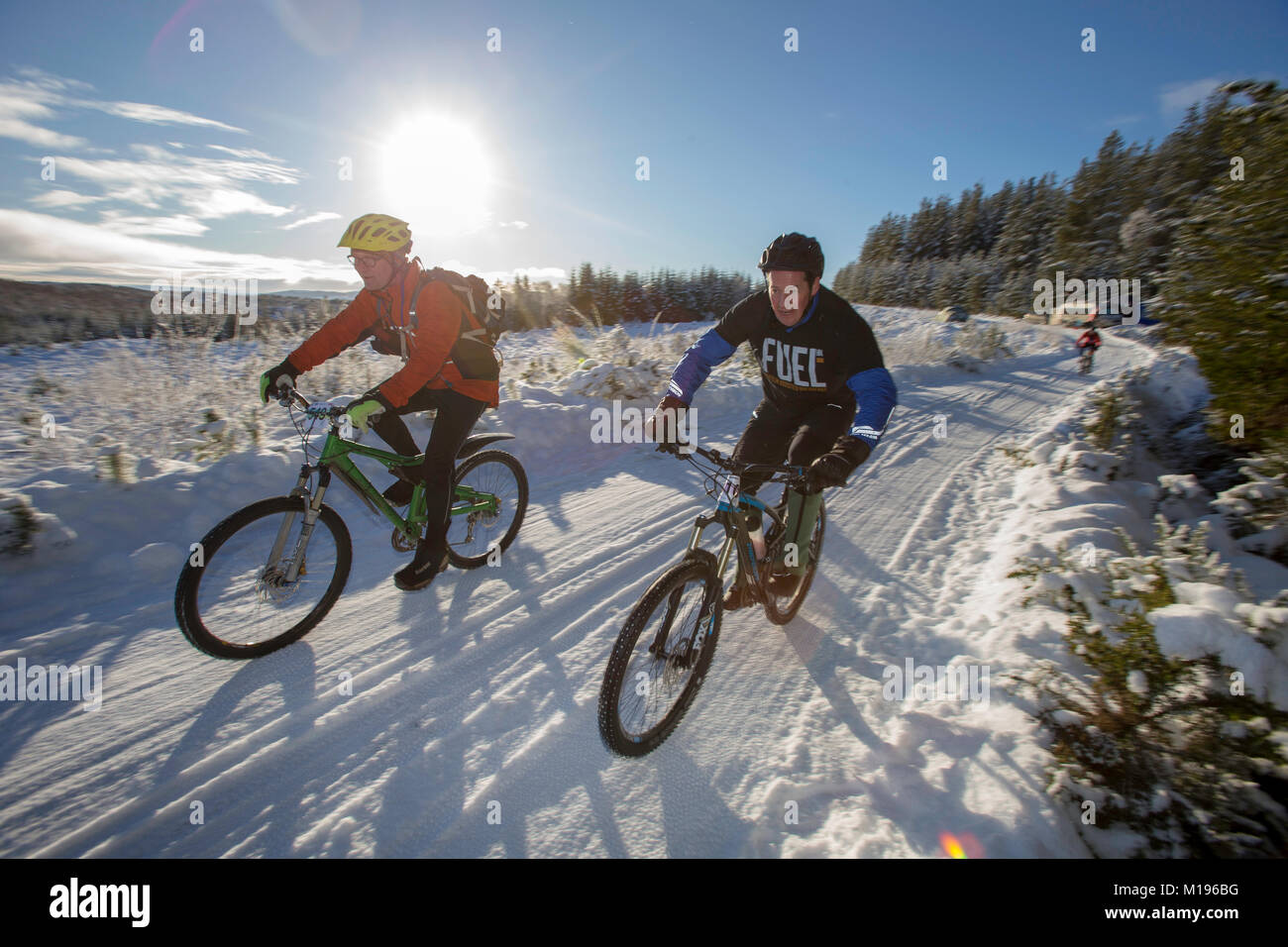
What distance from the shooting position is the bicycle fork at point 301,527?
123 inches

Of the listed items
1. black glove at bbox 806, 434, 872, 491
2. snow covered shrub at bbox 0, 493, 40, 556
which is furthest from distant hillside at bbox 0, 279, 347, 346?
black glove at bbox 806, 434, 872, 491

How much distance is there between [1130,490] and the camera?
509 centimetres

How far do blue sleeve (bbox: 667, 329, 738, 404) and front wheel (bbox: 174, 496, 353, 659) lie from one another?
7.35ft

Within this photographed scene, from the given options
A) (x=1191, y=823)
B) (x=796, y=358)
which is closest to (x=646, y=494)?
(x=796, y=358)

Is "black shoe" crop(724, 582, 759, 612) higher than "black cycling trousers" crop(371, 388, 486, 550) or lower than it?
lower

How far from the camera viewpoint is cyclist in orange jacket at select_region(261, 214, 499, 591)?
133 inches

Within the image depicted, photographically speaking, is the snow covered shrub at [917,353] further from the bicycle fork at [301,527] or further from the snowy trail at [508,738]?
the bicycle fork at [301,527]

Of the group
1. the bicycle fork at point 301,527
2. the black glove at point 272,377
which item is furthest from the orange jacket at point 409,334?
the bicycle fork at point 301,527

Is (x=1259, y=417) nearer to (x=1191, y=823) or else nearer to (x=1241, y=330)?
(x=1241, y=330)

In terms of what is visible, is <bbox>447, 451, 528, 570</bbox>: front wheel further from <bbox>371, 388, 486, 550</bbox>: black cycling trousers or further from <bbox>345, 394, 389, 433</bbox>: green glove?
<bbox>345, 394, 389, 433</bbox>: green glove

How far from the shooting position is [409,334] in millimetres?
3684

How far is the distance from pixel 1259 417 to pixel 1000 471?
2546mm

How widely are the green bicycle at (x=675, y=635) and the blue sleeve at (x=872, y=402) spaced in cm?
39

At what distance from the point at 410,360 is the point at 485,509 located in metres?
1.46
